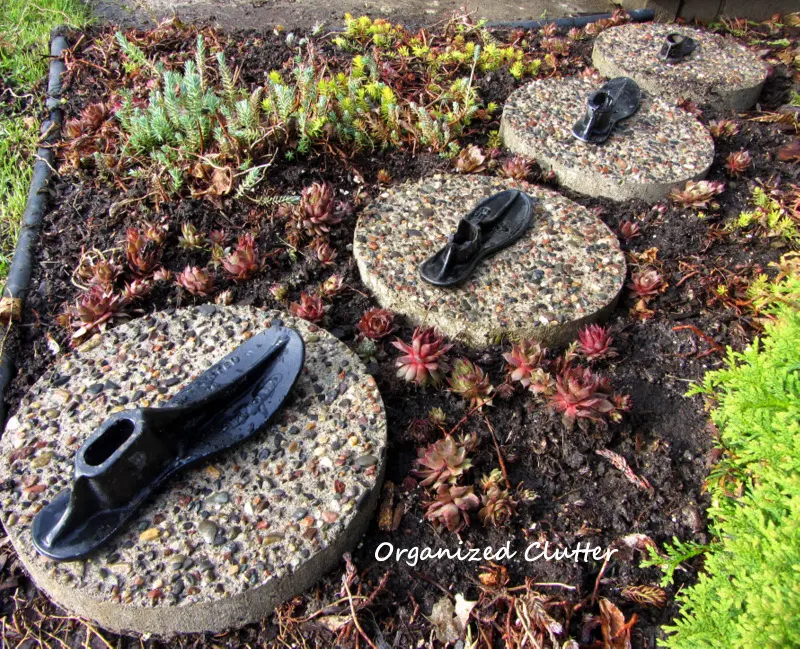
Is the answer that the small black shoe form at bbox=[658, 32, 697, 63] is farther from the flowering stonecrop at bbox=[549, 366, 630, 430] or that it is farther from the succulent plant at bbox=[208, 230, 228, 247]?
the succulent plant at bbox=[208, 230, 228, 247]

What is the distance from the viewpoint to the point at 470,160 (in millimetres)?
3686

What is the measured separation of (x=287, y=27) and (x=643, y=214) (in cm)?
328

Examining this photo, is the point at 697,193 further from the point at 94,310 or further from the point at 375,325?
the point at 94,310

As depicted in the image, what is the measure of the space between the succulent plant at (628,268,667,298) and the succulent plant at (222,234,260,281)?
1.86 meters

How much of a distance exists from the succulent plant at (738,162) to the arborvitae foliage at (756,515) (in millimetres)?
1680

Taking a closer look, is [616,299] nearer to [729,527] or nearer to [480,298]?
[480,298]

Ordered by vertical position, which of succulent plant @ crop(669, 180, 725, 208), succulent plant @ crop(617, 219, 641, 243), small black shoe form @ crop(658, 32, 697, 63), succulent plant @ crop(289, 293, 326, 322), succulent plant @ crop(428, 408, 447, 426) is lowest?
succulent plant @ crop(428, 408, 447, 426)

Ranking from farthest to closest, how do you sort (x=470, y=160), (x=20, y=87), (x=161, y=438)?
(x=20, y=87)
(x=470, y=160)
(x=161, y=438)

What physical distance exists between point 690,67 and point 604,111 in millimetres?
1423

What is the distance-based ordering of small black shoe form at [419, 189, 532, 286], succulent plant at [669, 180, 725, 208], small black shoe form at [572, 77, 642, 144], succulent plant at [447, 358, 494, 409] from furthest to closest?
small black shoe form at [572, 77, 642, 144] → succulent plant at [669, 180, 725, 208] → small black shoe form at [419, 189, 532, 286] → succulent plant at [447, 358, 494, 409]

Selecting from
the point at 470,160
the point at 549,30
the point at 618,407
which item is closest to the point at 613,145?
the point at 470,160

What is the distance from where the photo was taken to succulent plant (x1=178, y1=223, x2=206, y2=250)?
3.16 m

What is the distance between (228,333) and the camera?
270 cm

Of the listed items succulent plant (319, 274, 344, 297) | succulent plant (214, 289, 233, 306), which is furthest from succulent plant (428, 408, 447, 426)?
succulent plant (214, 289, 233, 306)
